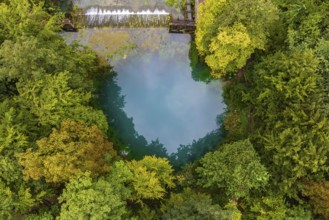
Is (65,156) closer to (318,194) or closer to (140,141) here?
(140,141)

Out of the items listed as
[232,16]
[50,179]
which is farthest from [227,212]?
[232,16]

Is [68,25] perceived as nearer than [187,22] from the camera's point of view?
No

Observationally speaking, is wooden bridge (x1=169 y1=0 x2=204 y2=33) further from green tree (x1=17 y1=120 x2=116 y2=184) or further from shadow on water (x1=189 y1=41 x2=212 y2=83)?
green tree (x1=17 y1=120 x2=116 y2=184)

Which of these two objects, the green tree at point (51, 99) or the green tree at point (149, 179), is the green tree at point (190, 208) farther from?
the green tree at point (51, 99)

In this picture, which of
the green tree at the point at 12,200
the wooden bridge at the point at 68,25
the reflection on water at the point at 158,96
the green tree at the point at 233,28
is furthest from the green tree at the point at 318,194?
the wooden bridge at the point at 68,25

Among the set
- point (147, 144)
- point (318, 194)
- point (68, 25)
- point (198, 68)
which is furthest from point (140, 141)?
point (318, 194)

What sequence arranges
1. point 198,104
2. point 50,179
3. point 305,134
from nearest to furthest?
point 50,179 → point 305,134 → point 198,104

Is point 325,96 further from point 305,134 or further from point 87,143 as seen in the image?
point 87,143
